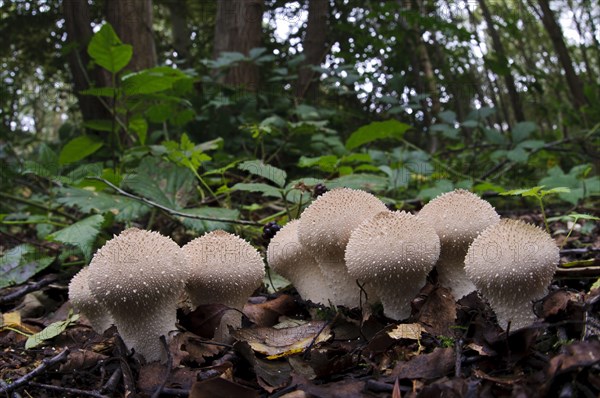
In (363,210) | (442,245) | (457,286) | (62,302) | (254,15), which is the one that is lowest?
(62,302)

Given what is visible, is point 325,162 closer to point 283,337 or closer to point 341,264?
point 341,264

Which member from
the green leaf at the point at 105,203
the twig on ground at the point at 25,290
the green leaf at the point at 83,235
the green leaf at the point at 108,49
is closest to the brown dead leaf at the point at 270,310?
the green leaf at the point at 83,235

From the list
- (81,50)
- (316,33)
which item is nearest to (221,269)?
(81,50)

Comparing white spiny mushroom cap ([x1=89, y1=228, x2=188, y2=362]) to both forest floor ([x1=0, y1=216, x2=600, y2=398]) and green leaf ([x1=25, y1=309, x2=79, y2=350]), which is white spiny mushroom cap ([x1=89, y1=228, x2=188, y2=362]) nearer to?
forest floor ([x1=0, y1=216, x2=600, y2=398])

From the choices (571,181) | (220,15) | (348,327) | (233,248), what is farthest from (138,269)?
(220,15)

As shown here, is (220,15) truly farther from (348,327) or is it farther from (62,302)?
(348,327)
